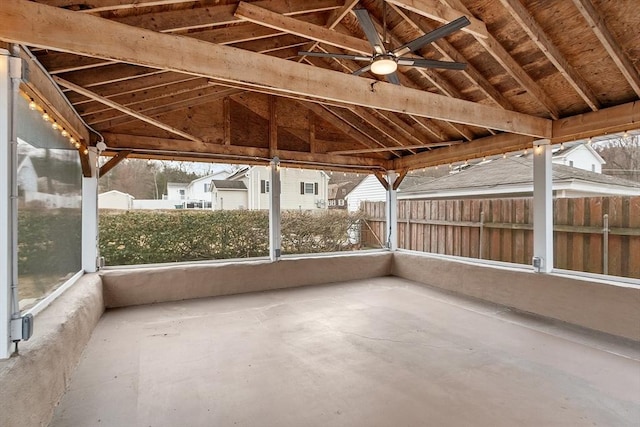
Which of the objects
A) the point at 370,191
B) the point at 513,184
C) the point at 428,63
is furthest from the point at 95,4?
the point at 370,191

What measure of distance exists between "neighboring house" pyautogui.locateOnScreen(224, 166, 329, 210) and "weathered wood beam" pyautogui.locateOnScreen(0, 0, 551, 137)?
691 centimetres

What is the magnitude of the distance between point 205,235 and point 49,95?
12.2ft

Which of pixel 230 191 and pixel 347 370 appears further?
pixel 230 191

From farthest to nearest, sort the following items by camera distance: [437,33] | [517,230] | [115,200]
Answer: [115,200] < [517,230] < [437,33]

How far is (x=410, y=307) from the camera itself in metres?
4.98

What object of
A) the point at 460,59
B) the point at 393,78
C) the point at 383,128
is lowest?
the point at 393,78

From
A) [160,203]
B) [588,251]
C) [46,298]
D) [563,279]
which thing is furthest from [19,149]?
[588,251]

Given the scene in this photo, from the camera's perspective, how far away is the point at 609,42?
3133 millimetres

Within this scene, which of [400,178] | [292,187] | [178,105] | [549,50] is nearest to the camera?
[549,50]

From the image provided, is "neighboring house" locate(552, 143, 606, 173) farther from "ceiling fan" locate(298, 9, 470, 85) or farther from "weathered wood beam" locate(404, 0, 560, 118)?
"ceiling fan" locate(298, 9, 470, 85)

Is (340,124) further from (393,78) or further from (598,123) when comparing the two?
(598,123)

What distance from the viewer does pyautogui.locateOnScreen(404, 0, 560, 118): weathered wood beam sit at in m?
2.96

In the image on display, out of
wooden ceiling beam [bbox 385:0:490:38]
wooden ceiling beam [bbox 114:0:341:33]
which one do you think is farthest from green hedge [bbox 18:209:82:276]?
wooden ceiling beam [bbox 385:0:490:38]

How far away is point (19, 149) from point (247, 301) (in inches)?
138
